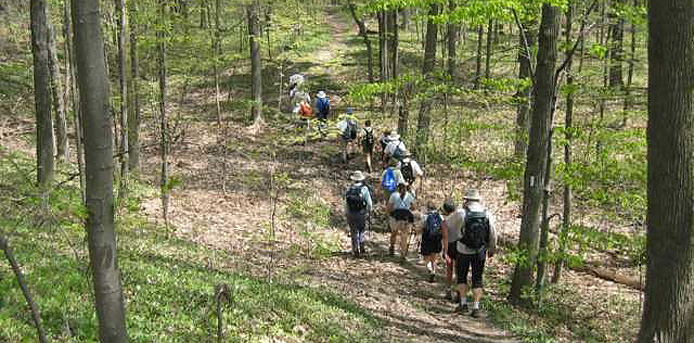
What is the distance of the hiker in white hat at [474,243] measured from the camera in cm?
920

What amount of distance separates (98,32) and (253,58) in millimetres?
20941

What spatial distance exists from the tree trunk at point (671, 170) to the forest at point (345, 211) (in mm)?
16

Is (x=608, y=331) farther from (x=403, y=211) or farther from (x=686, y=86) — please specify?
(x=686, y=86)

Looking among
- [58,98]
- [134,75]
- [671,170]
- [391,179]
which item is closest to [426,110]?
[391,179]

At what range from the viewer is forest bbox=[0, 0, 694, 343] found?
15.5ft

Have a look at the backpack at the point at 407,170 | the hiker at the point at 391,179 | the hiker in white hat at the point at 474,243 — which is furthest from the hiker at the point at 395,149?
the hiker in white hat at the point at 474,243

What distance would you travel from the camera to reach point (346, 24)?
5028 cm

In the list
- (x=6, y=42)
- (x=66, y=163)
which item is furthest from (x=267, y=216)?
(x=6, y=42)

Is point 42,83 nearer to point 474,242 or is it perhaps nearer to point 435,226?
point 435,226

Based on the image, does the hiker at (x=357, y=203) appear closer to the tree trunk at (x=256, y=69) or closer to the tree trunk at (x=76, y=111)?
the tree trunk at (x=76, y=111)

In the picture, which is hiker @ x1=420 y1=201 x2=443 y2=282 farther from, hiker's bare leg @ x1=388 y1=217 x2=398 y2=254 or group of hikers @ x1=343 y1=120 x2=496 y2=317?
hiker's bare leg @ x1=388 y1=217 x2=398 y2=254

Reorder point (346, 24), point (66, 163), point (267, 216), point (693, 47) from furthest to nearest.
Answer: point (346, 24)
point (66, 163)
point (267, 216)
point (693, 47)

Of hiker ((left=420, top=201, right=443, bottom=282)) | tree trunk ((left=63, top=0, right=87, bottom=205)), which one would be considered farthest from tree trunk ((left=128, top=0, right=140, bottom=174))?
hiker ((left=420, top=201, right=443, bottom=282))

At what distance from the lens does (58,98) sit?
14391 millimetres
